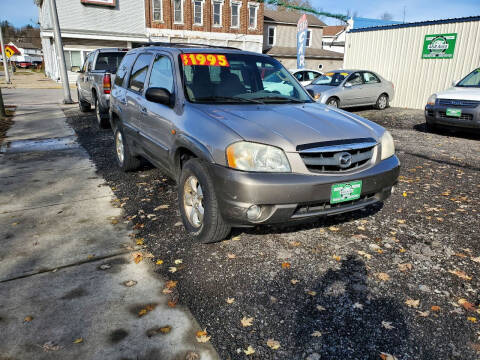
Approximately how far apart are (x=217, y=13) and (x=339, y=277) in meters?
33.0

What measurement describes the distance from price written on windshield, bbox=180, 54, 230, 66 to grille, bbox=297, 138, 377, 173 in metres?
1.75

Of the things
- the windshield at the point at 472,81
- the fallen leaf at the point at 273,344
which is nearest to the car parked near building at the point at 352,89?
the windshield at the point at 472,81

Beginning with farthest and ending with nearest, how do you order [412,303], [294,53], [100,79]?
[294,53] < [100,79] < [412,303]

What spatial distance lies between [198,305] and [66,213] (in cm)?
255

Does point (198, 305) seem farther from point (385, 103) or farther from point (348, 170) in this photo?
point (385, 103)

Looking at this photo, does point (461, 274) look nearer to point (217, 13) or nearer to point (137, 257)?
point (137, 257)

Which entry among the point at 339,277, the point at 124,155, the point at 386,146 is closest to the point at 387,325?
the point at 339,277

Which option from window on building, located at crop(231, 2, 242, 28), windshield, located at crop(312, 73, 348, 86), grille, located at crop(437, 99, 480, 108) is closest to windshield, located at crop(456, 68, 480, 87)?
grille, located at crop(437, 99, 480, 108)

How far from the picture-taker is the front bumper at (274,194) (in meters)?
2.96

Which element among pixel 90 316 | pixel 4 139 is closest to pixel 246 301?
pixel 90 316

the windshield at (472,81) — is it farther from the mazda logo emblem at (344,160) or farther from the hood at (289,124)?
the mazda logo emblem at (344,160)

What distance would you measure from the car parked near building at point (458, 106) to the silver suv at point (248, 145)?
5806 mm

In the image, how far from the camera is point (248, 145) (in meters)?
3.04

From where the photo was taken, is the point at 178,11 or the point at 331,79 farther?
the point at 178,11
